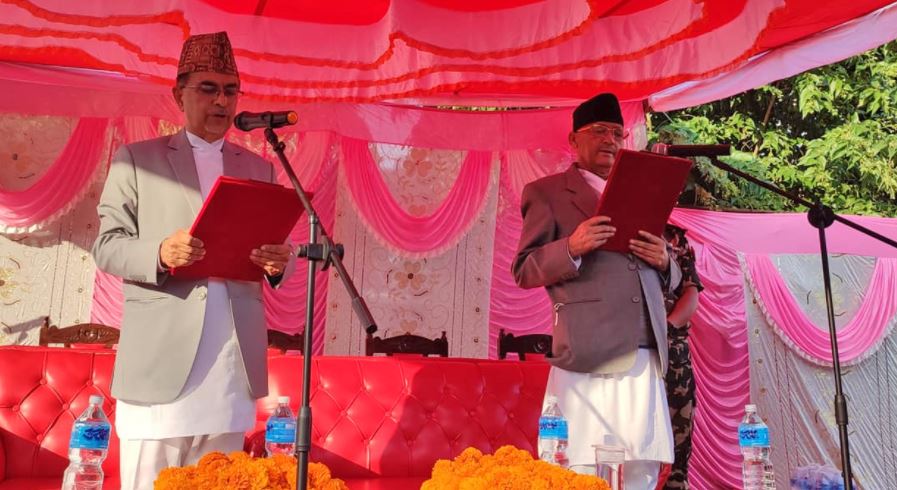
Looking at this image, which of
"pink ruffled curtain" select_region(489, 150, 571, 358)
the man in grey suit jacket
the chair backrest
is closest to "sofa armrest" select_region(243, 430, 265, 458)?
the man in grey suit jacket

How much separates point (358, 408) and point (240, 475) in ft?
6.85

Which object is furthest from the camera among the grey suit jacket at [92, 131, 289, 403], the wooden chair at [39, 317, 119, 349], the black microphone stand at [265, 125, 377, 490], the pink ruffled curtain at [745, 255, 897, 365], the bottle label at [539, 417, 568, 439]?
the pink ruffled curtain at [745, 255, 897, 365]

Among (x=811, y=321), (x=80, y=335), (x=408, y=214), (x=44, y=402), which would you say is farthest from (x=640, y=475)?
(x=80, y=335)

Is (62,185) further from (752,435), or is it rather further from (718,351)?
(752,435)

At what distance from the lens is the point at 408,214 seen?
24.2 feet

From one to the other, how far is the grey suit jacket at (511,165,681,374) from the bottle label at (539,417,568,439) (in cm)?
25

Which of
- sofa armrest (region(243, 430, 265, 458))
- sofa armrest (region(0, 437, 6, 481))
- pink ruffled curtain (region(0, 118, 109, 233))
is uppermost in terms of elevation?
pink ruffled curtain (region(0, 118, 109, 233))

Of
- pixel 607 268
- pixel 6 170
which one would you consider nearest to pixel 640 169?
pixel 607 268

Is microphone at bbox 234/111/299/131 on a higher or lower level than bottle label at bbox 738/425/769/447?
higher

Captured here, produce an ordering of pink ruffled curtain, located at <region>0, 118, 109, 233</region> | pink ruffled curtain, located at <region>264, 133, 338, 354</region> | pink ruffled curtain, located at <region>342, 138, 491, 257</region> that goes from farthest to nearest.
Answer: pink ruffled curtain, located at <region>342, 138, 491, 257</region> → pink ruffled curtain, located at <region>264, 133, 338, 354</region> → pink ruffled curtain, located at <region>0, 118, 109, 233</region>

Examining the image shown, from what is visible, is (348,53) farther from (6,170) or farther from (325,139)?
(6,170)

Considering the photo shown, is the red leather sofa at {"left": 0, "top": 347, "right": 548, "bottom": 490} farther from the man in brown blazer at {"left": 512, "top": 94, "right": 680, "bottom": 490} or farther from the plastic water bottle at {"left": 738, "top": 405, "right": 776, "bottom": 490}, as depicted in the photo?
the plastic water bottle at {"left": 738, "top": 405, "right": 776, "bottom": 490}

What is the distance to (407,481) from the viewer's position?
3219 millimetres

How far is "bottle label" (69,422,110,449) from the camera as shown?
5.71 feet
